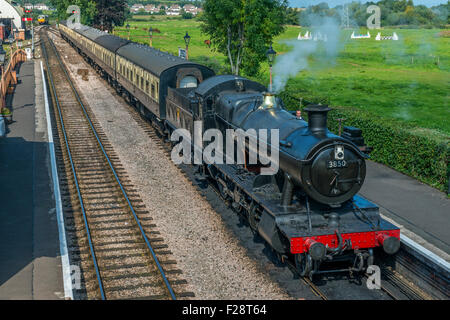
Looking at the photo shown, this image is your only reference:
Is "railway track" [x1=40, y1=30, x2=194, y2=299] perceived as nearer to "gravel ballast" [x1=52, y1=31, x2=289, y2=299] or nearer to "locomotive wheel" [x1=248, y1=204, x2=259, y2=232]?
"gravel ballast" [x1=52, y1=31, x2=289, y2=299]

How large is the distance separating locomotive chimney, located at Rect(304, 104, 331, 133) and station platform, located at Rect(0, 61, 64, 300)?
628 cm

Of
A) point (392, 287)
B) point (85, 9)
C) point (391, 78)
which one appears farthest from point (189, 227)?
point (85, 9)

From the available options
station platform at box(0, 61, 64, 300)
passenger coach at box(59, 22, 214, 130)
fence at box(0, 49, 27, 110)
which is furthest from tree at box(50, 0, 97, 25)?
station platform at box(0, 61, 64, 300)

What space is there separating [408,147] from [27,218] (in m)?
12.9

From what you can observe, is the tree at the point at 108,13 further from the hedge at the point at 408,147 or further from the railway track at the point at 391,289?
the railway track at the point at 391,289

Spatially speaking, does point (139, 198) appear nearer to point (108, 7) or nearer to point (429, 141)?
point (429, 141)

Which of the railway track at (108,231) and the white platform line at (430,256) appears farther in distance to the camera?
the railway track at (108,231)

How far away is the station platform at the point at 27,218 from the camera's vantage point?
34.6ft

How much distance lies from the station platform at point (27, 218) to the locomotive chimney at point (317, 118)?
628cm

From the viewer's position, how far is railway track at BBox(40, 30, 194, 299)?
35.2 ft

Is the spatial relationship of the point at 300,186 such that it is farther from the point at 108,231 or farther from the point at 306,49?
the point at 306,49

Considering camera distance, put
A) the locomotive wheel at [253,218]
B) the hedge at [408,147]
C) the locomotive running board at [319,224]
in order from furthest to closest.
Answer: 1. the hedge at [408,147]
2. the locomotive wheel at [253,218]
3. the locomotive running board at [319,224]

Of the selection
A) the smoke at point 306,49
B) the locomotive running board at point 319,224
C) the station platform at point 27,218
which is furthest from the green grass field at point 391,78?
the locomotive running board at point 319,224

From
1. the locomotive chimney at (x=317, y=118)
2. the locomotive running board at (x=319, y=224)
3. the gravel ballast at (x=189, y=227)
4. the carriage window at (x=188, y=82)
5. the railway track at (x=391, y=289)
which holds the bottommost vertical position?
the railway track at (x=391, y=289)
